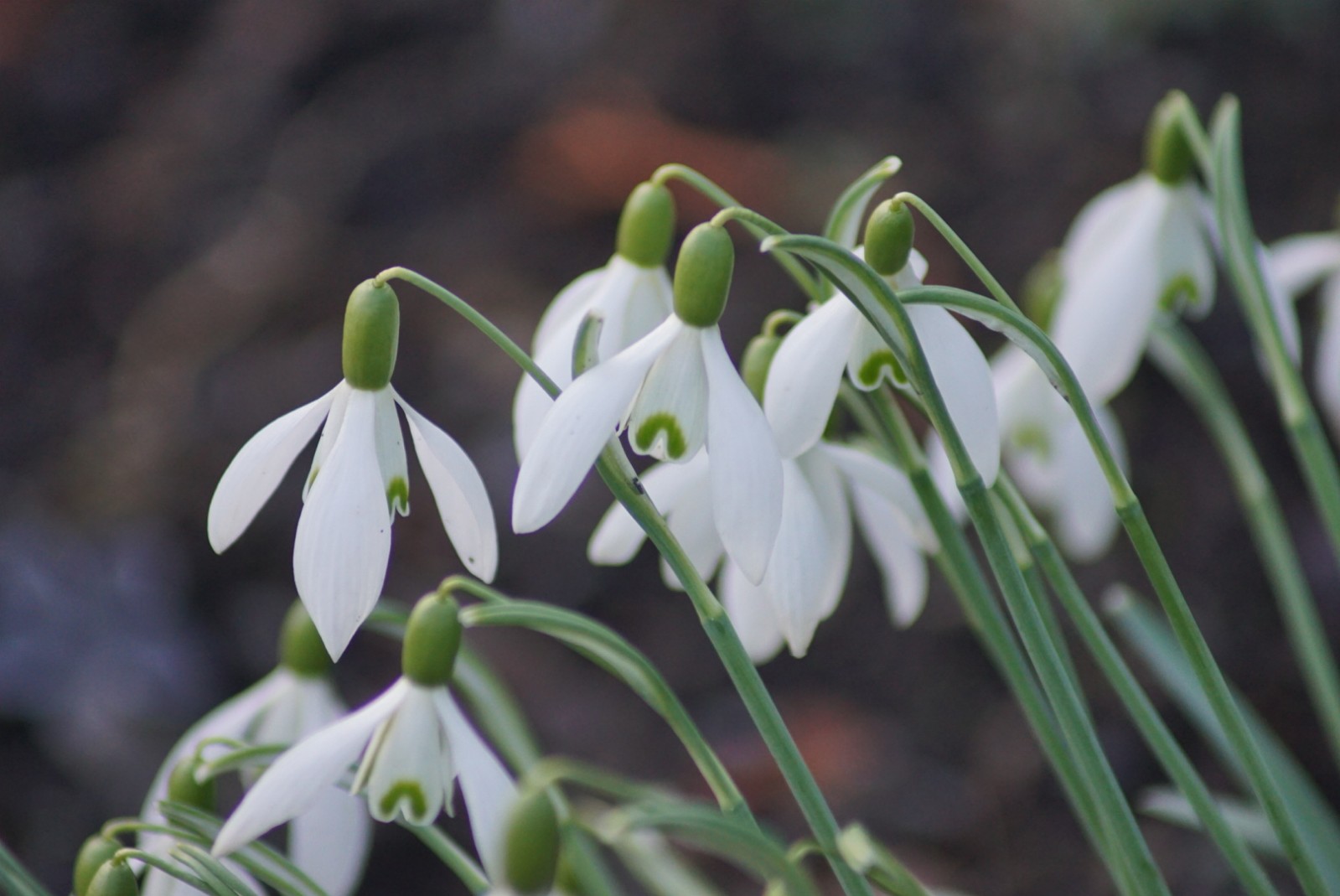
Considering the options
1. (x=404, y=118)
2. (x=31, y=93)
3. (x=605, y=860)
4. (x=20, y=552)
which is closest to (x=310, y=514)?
(x=605, y=860)

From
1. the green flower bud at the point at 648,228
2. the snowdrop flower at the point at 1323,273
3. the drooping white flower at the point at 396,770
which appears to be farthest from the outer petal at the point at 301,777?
the snowdrop flower at the point at 1323,273

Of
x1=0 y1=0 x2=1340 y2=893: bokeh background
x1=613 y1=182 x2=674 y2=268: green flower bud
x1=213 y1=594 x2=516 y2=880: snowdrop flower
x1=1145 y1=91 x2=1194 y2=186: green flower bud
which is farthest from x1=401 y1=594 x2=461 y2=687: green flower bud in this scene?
x1=0 y1=0 x2=1340 y2=893: bokeh background

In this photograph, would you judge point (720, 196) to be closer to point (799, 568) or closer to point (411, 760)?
point (799, 568)

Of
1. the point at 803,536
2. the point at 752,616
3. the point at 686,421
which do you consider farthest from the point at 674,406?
the point at 752,616

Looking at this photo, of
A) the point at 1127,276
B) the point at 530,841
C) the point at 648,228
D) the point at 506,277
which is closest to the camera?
the point at 530,841

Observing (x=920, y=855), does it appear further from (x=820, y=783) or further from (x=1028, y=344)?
(x=1028, y=344)

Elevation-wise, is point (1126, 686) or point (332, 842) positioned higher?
point (1126, 686)
